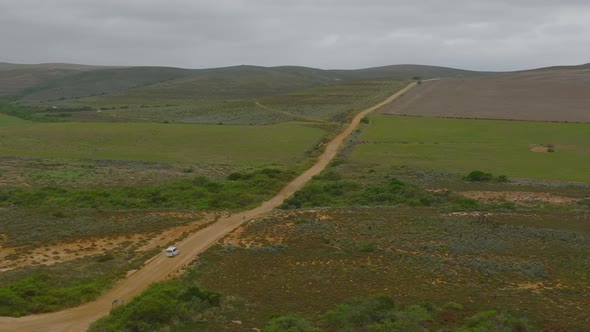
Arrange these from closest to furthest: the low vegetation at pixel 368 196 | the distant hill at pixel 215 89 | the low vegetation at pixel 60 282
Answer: the low vegetation at pixel 60 282 < the low vegetation at pixel 368 196 < the distant hill at pixel 215 89

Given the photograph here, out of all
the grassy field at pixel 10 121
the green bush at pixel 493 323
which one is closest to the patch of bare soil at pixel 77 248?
the green bush at pixel 493 323

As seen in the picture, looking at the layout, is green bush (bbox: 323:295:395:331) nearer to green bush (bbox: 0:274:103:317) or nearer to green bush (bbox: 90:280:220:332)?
green bush (bbox: 90:280:220:332)

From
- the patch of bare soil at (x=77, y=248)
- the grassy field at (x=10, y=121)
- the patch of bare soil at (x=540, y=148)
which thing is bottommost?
the patch of bare soil at (x=77, y=248)

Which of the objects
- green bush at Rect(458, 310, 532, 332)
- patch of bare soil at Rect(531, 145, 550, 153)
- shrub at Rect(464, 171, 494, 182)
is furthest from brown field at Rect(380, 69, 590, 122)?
green bush at Rect(458, 310, 532, 332)

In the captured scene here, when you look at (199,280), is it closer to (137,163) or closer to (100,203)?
(100,203)

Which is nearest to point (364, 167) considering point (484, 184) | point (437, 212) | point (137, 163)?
point (484, 184)

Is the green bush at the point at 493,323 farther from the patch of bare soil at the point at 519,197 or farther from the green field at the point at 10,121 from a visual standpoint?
the green field at the point at 10,121

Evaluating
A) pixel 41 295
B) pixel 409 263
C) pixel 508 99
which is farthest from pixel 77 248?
pixel 508 99

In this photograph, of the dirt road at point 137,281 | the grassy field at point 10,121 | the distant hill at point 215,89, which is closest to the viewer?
the dirt road at point 137,281
